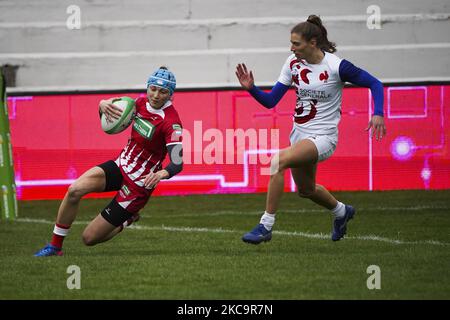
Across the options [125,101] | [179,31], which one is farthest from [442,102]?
[125,101]

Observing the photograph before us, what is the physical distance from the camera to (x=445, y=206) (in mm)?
12836

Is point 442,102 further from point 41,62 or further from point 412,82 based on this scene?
point 41,62

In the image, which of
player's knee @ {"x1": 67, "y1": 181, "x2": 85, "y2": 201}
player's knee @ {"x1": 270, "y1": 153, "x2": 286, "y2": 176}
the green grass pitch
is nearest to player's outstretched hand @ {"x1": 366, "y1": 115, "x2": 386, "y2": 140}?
player's knee @ {"x1": 270, "y1": 153, "x2": 286, "y2": 176}

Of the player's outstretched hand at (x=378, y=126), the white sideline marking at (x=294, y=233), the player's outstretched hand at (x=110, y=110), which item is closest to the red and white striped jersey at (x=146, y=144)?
the player's outstretched hand at (x=110, y=110)

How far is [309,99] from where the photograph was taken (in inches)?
333

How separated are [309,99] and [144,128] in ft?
4.73

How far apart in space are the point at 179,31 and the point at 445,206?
23.0 feet

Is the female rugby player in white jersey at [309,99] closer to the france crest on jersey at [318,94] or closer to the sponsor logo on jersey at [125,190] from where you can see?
the france crest on jersey at [318,94]

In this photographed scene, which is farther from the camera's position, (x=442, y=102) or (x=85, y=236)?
(x=442, y=102)

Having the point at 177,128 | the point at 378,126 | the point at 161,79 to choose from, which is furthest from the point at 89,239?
the point at 378,126

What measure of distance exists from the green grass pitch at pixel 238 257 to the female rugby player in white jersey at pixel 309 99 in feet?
1.91

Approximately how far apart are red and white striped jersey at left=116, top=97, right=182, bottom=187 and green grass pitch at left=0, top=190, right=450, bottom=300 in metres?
0.75

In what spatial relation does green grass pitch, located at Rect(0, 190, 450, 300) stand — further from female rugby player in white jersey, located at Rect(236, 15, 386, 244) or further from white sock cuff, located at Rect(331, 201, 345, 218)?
female rugby player in white jersey, located at Rect(236, 15, 386, 244)

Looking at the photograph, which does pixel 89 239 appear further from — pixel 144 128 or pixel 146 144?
pixel 144 128
